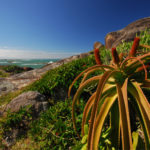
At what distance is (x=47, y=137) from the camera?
1.95 m

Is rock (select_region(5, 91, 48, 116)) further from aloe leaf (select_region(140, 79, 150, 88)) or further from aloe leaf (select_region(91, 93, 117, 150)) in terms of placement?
aloe leaf (select_region(140, 79, 150, 88))

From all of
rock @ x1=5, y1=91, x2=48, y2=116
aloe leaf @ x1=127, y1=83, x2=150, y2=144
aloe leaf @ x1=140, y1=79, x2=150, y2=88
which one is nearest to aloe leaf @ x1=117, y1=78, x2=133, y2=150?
aloe leaf @ x1=127, y1=83, x2=150, y2=144

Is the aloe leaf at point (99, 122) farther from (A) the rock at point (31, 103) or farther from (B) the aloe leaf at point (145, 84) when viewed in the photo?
(A) the rock at point (31, 103)

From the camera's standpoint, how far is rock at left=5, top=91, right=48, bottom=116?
2.80m

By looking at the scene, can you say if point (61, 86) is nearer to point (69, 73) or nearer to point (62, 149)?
point (69, 73)

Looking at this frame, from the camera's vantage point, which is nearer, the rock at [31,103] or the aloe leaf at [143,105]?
the aloe leaf at [143,105]

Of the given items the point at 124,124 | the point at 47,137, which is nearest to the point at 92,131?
the point at 124,124

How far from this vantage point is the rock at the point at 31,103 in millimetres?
2800

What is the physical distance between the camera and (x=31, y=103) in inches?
113

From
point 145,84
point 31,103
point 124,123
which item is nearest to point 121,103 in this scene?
point 124,123

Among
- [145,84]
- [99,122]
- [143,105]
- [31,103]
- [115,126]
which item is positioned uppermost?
[145,84]

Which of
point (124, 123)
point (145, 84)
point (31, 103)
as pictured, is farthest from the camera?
point (31, 103)

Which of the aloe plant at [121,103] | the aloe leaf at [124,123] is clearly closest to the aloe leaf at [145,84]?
the aloe plant at [121,103]

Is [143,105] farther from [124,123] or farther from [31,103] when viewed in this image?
[31,103]
